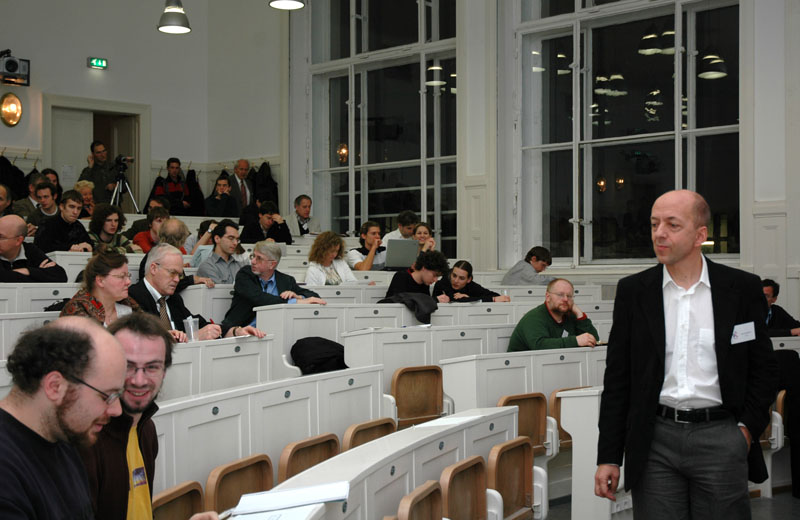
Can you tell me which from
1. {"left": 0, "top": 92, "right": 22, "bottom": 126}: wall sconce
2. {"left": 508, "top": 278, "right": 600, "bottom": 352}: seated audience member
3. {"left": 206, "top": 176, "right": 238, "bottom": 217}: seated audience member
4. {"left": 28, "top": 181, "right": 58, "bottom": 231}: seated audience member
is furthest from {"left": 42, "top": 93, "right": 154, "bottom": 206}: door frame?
{"left": 508, "top": 278, "right": 600, "bottom": 352}: seated audience member

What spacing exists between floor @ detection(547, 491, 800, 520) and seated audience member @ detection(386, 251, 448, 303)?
2144 mm

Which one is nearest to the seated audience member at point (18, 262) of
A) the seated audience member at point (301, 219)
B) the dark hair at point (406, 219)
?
the dark hair at point (406, 219)

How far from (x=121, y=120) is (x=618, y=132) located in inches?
287

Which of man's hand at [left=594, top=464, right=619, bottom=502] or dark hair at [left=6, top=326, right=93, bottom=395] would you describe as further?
man's hand at [left=594, top=464, right=619, bottom=502]

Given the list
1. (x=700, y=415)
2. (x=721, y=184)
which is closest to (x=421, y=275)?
(x=721, y=184)

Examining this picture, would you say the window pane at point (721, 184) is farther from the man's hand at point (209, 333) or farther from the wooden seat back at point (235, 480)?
the wooden seat back at point (235, 480)

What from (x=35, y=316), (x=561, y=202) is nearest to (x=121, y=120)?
(x=561, y=202)

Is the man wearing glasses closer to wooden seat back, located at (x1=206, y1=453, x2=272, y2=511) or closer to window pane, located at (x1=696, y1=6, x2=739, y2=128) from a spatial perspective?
wooden seat back, located at (x1=206, y1=453, x2=272, y2=511)

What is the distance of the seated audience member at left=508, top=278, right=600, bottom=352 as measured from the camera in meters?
5.32

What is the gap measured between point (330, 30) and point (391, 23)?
3.71 ft

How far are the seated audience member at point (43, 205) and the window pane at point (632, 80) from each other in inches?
224

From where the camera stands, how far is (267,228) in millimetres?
10133

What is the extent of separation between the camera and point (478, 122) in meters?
10.8

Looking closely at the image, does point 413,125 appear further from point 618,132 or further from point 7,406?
point 7,406
